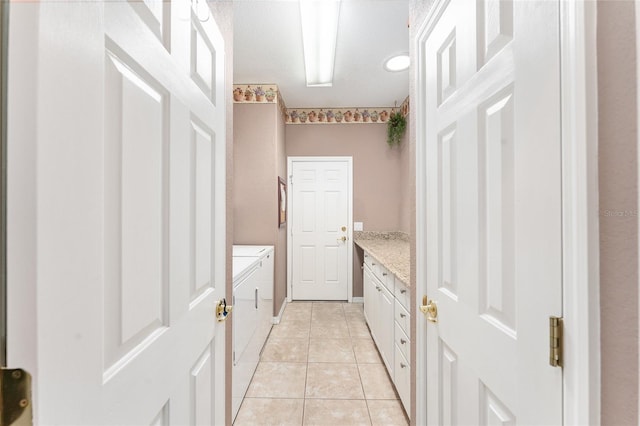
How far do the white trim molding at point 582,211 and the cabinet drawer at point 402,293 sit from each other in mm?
1170

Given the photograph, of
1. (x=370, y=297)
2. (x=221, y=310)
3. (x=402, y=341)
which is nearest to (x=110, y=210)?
(x=221, y=310)

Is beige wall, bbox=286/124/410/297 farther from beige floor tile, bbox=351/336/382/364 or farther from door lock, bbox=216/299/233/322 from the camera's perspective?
door lock, bbox=216/299/233/322

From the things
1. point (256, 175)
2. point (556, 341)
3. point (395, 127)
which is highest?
point (395, 127)

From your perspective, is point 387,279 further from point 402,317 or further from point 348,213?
point 348,213

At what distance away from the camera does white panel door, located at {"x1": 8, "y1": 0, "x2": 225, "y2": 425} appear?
12.8 inches

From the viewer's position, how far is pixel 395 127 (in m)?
3.88

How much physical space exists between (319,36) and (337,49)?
0.32m

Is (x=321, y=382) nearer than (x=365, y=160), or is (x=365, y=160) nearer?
(x=321, y=382)

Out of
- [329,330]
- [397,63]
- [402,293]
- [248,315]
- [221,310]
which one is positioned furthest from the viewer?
[329,330]

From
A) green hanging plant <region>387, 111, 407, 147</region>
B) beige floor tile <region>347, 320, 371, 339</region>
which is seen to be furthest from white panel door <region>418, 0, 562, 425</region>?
green hanging plant <region>387, 111, 407, 147</region>

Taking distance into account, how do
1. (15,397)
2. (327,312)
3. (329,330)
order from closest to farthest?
(15,397)
(329,330)
(327,312)

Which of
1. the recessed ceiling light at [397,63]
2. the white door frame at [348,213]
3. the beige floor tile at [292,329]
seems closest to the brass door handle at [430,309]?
the beige floor tile at [292,329]

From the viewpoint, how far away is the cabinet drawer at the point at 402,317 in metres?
1.67

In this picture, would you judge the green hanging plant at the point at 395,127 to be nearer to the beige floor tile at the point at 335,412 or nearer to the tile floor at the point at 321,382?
the tile floor at the point at 321,382
